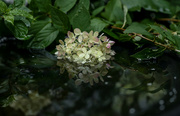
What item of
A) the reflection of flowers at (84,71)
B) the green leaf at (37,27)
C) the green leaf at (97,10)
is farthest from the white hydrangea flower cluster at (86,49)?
the green leaf at (97,10)

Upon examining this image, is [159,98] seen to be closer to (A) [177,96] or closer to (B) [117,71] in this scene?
(A) [177,96]

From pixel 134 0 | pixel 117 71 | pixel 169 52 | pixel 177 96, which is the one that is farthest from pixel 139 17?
pixel 177 96

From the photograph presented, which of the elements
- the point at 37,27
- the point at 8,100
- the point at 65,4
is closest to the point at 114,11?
the point at 65,4

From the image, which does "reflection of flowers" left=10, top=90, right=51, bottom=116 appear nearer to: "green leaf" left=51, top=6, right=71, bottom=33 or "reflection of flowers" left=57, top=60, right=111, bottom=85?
"reflection of flowers" left=57, top=60, right=111, bottom=85

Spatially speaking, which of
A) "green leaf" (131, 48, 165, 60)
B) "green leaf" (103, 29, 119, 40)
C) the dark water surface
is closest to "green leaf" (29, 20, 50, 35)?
the dark water surface

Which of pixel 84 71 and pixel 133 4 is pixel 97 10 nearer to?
pixel 133 4

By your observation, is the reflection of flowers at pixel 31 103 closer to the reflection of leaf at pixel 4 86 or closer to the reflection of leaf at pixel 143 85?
the reflection of leaf at pixel 4 86
